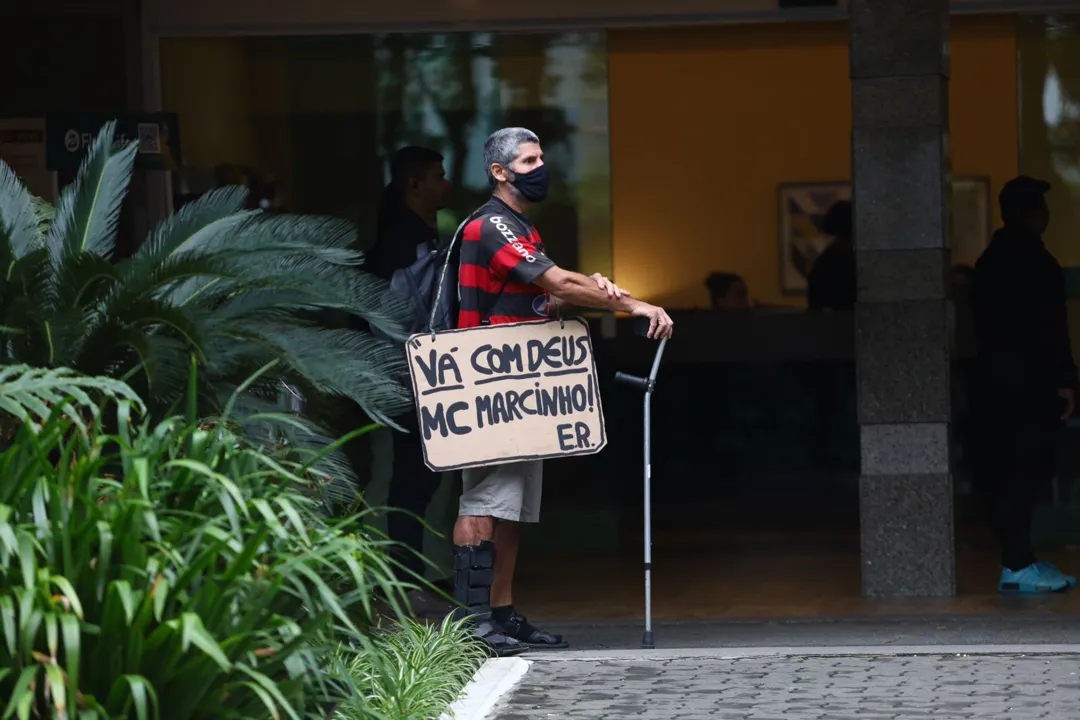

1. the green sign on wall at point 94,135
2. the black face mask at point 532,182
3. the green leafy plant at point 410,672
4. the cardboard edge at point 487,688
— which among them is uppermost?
the green sign on wall at point 94,135

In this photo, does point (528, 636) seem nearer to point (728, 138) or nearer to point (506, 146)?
point (506, 146)

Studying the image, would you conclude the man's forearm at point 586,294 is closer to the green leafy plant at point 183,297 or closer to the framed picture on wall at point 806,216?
the green leafy plant at point 183,297

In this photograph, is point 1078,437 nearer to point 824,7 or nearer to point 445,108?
point 824,7

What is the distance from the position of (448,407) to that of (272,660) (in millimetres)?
2525

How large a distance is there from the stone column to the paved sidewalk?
5.38ft

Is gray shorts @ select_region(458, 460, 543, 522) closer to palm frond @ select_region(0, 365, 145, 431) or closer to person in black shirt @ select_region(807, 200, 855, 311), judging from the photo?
palm frond @ select_region(0, 365, 145, 431)

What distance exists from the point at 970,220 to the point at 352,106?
13.9 feet

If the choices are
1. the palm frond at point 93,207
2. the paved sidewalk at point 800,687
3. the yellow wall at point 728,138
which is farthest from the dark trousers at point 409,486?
the yellow wall at point 728,138

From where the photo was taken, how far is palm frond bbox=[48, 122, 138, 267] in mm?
6125

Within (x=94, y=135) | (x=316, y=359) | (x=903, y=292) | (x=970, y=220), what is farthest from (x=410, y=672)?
(x=970, y=220)

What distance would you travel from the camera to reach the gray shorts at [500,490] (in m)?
Answer: 7.06

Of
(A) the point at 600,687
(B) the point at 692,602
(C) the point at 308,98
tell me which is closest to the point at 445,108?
(C) the point at 308,98

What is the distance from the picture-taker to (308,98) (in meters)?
11.3

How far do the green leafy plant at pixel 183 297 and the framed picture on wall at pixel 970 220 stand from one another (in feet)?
22.2
